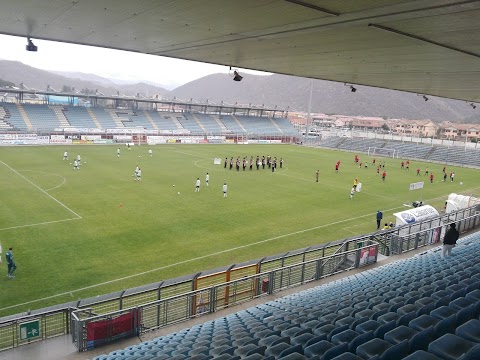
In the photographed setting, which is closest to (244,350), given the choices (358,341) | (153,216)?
(358,341)

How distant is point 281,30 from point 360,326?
5435mm

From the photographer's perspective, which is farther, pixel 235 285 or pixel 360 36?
pixel 235 285

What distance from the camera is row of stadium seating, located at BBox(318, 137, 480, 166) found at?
2195 inches

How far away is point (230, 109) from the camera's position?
3302 inches

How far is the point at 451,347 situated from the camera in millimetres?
3611

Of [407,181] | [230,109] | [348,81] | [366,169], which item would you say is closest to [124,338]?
[348,81]

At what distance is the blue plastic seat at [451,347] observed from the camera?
3502mm

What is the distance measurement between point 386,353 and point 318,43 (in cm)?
659

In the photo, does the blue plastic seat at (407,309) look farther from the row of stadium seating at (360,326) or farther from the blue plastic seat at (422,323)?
the blue plastic seat at (422,323)

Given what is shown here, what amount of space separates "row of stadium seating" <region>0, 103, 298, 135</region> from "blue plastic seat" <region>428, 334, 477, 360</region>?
58.5 m

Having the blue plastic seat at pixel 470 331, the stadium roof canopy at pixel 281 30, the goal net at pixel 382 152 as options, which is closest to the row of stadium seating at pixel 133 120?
the goal net at pixel 382 152

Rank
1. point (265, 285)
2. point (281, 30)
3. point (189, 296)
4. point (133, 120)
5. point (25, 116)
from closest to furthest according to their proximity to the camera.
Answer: point (281, 30) → point (189, 296) → point (265, 285) → point (25, 116) → point (133, 120)

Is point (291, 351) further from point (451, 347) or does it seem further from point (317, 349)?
point (451, 347)

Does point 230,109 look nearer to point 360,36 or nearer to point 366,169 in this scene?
point 366,169
